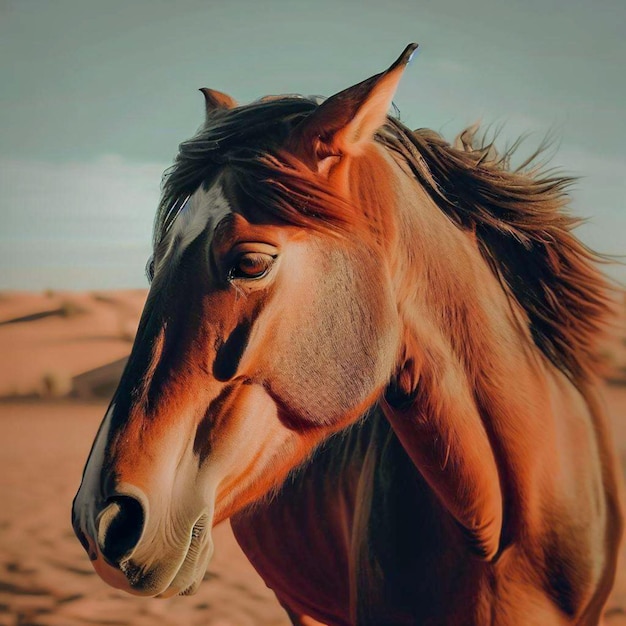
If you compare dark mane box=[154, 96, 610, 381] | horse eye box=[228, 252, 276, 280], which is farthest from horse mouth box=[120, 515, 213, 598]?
dark mane box=[154, 96, 610, 381]

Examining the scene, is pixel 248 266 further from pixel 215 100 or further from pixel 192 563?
pixel 215 100

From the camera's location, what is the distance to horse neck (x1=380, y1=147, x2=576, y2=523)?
1.82 meters

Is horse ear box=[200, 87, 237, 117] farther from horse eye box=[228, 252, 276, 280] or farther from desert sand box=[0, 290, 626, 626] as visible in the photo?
desert sand box=[0, 290, 626, 626]

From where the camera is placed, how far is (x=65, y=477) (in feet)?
31.7

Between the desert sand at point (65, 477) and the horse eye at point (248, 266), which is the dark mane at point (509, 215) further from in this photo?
the horse eye at point (248, 266)

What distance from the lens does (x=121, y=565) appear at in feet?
4.82

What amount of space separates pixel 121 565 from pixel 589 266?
157 cm

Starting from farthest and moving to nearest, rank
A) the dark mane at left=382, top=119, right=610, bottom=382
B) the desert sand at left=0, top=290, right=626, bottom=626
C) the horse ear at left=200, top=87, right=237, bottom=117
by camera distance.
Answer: the desert sand at left=0, top=290, right=626, bottom=626 < the horse ear at left=200, top=87, right=237, bottom=117 < the dark mane at left=382, top=119, right=610, bottom=382

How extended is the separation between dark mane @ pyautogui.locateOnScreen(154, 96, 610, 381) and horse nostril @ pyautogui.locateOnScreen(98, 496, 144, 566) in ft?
2.38

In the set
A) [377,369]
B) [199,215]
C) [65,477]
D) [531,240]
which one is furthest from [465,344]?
[65,477]

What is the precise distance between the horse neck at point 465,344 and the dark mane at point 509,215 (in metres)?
0.12

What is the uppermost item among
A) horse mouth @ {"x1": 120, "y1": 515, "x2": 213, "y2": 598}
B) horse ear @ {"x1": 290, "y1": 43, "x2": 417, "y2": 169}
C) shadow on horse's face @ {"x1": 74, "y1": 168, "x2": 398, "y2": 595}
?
horse ear @ {"x1": 290, "y1": 43, "x2": 417, "y2": 169}

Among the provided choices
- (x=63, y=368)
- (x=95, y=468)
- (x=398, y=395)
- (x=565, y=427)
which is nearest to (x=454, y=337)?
(x=398, y=395)

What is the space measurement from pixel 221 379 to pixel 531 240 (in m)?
1.06
